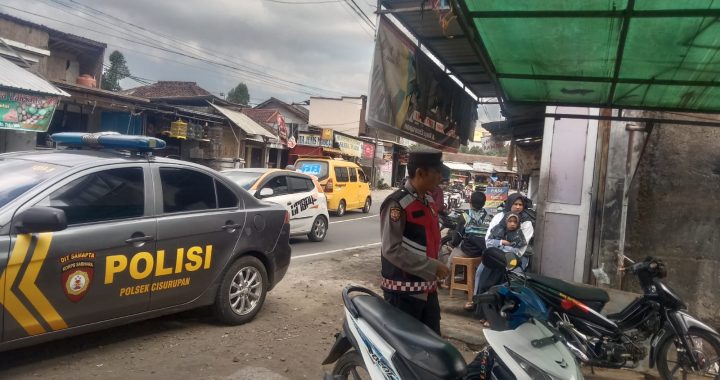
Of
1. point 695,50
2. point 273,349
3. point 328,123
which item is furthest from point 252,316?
point 328,123

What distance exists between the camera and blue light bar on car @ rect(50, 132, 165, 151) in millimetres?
4223

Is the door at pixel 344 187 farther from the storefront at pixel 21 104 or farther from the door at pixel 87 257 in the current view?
the door at pixel 87 257

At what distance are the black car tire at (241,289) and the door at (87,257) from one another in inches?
30.8

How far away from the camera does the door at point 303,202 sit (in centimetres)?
1013

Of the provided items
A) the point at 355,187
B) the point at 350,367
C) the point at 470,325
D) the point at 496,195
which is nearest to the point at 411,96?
the point at 470,325

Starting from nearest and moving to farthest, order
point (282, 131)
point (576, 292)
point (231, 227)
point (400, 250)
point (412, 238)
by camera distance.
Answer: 1. point (400, 250)
2. point (412, 238)
3. point (576, 292)
4. point (231, 227)
5. point (282, 131)

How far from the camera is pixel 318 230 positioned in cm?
1101

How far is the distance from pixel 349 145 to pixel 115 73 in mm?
25833

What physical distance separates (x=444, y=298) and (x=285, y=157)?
24.2m

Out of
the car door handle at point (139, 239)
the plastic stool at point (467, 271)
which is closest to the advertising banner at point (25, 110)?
Result: the car door handle at point (139, 239)

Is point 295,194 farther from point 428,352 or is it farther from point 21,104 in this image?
point 428,352

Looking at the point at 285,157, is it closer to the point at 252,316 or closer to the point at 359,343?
the point at 252,316

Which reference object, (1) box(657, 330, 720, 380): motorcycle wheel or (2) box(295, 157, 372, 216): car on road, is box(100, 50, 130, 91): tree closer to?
(2) box(295, 157, 372, 216): car on road

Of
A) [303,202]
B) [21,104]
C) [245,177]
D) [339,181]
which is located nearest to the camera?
[245,177]
